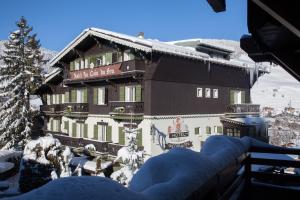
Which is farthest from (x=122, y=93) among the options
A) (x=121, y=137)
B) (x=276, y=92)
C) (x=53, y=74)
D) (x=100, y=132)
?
A: (x=276, y=92)

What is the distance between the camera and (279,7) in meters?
2.30

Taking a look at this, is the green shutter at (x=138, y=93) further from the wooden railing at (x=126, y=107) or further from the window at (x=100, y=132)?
the window at (x=100, y=132)

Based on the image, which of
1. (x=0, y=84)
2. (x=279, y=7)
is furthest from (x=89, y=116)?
(x=279, y=7)

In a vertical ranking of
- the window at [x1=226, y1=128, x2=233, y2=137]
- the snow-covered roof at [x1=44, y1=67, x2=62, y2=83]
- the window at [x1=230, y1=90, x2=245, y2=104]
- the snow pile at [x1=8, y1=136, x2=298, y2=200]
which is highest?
the snow-covered roof at [x1=44, y1=67, x2=62, y2=83]

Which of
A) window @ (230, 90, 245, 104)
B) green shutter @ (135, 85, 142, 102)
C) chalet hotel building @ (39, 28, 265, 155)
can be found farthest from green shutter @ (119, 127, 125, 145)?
window @ (230, 90, 245, 104)

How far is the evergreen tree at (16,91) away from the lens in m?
30.0

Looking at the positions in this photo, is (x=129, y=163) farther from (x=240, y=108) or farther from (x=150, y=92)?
(x=240, y=108)

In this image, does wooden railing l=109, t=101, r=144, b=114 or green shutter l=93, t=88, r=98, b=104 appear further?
green shutter l=93, t=88, r=98, b=104

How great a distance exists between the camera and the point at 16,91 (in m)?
30.4

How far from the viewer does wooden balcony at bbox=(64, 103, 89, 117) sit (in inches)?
1075

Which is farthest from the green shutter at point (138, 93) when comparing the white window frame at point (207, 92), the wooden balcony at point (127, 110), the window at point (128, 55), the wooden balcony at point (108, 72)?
the white window frame at point (207, 92)

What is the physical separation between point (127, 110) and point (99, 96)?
526 cm

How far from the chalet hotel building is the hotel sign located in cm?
8

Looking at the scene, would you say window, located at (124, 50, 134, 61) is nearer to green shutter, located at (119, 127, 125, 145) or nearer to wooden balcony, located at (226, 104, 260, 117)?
green shutter, located at (119, 127, 125, 145)
